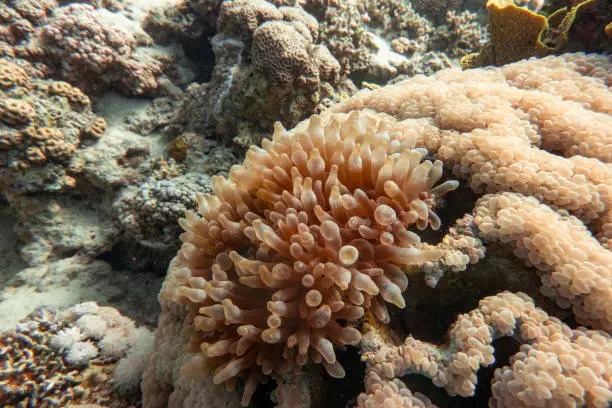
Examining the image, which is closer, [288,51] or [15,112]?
[288,51]

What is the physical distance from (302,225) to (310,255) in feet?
0.52

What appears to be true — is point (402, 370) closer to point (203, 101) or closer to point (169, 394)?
point (169, 394)

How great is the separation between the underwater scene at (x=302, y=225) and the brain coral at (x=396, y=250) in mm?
11

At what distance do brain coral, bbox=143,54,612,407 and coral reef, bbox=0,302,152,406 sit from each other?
631 millimetres

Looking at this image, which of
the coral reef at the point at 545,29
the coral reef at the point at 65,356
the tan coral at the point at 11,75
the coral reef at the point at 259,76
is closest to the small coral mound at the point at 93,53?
the tan coral at the point at 11,75

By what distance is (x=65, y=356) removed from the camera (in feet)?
8.28

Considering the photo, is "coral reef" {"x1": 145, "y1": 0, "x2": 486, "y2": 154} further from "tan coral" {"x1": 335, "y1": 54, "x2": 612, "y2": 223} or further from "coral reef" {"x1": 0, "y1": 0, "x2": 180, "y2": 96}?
"tan coral" {"x1": 335, "y1": 54, "x2": 612, "y2": 223}

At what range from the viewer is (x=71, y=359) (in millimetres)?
2518

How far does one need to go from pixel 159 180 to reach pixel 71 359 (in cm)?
187

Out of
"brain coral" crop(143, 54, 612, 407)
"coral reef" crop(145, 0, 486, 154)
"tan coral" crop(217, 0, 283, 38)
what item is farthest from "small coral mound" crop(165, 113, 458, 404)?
"tan coral" crop(217, 0, 283, 38)


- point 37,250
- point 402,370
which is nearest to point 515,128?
point 402,370

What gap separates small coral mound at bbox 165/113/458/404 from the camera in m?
1.57

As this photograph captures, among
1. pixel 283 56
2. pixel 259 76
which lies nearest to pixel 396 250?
pixel 283 56

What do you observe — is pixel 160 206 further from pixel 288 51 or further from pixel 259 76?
pixel 288 51
